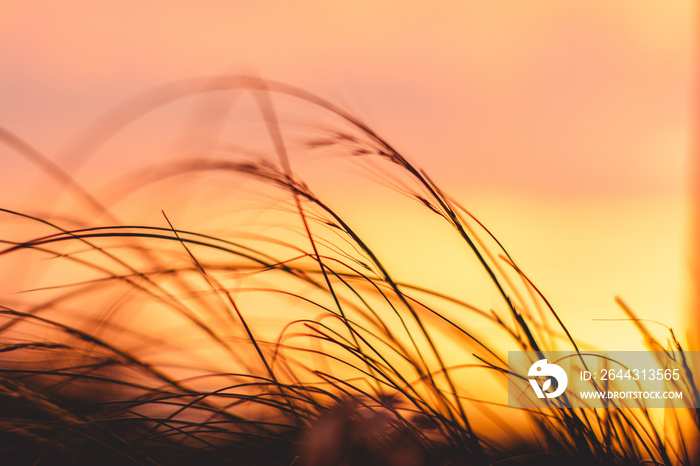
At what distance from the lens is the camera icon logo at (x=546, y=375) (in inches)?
21.0

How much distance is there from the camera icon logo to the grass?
2cm

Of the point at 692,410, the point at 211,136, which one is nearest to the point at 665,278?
the point at 692,410

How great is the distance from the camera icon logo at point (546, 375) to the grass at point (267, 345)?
0.07ft

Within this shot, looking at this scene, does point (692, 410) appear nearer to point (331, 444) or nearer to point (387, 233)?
point (331, 444)

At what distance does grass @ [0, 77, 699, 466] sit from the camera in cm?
51

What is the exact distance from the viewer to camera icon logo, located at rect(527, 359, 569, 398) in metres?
0.53

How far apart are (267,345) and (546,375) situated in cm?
33

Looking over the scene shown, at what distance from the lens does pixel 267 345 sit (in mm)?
636

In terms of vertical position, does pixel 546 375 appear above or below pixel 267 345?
below

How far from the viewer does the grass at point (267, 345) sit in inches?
19.9

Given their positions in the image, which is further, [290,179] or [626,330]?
[626,330]

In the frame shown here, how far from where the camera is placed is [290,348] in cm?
64

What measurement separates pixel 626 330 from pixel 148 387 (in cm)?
63

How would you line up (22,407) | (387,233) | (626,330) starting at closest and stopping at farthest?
(22,407), (626,330), (387,233)
